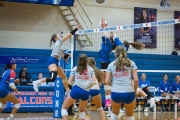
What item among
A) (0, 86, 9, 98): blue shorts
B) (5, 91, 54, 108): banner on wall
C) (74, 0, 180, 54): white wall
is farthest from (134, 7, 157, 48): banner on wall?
(0, 86, 9, 98): blue shorts

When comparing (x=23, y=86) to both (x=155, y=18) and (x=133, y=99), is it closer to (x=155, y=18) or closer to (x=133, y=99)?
(x=133, y=99)

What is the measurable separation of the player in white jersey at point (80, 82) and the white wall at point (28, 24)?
1030 cm

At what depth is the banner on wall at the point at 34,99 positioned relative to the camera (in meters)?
12.9

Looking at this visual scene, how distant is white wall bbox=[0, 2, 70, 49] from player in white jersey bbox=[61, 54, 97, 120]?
10.3 metres

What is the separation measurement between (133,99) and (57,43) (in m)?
3.01

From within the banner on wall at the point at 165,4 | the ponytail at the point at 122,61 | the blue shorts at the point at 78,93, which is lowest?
the blue shorts at the point at 78,93

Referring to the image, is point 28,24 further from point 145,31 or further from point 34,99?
point 145,31

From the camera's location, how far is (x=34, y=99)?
13.0 meters

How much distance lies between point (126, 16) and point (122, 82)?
13.6 metres

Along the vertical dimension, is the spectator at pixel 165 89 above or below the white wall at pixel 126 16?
below

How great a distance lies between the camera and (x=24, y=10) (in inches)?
681

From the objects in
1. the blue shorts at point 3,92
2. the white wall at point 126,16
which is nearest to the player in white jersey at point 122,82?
the blue shorts at point 3,92

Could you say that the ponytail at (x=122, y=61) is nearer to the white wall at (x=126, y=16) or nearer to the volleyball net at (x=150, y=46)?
the volleyball net at (x=150, y=46)

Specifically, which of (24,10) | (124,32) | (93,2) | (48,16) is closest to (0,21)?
(24,10)
